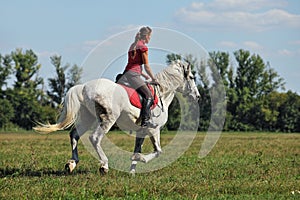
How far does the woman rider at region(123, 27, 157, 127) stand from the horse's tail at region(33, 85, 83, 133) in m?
1.15

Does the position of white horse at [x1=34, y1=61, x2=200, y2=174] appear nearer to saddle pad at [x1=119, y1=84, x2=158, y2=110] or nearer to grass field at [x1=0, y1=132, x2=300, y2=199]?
saddle pad at [x1=119, y1=84, x2=158, y2=110]

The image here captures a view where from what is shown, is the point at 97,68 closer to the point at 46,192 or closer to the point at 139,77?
the point at 139,77

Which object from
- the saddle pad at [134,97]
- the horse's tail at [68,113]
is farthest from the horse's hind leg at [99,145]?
the saddle pad at [134,97]

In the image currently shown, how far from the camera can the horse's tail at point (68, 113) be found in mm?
10961

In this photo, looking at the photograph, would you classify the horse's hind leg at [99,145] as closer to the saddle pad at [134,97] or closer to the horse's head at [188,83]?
the saddle pad at [134,97]

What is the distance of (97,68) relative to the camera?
11.5 meters

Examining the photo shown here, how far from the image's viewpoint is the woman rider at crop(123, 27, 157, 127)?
11.4 meters

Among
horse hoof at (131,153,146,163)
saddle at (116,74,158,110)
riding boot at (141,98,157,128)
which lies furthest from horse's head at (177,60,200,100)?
horse hoof at (131,153,146,163)

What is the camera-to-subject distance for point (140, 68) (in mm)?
11523

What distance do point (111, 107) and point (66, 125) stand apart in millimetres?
1017

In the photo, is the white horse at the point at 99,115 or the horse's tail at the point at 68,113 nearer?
the horse's tail at the point at 68,113

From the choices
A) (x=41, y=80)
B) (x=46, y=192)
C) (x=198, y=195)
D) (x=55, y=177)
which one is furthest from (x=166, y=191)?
(x=41, y=80)

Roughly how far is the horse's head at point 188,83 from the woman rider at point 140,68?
55.2 inches

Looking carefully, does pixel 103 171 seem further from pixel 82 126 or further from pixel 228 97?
pixel 228 97
